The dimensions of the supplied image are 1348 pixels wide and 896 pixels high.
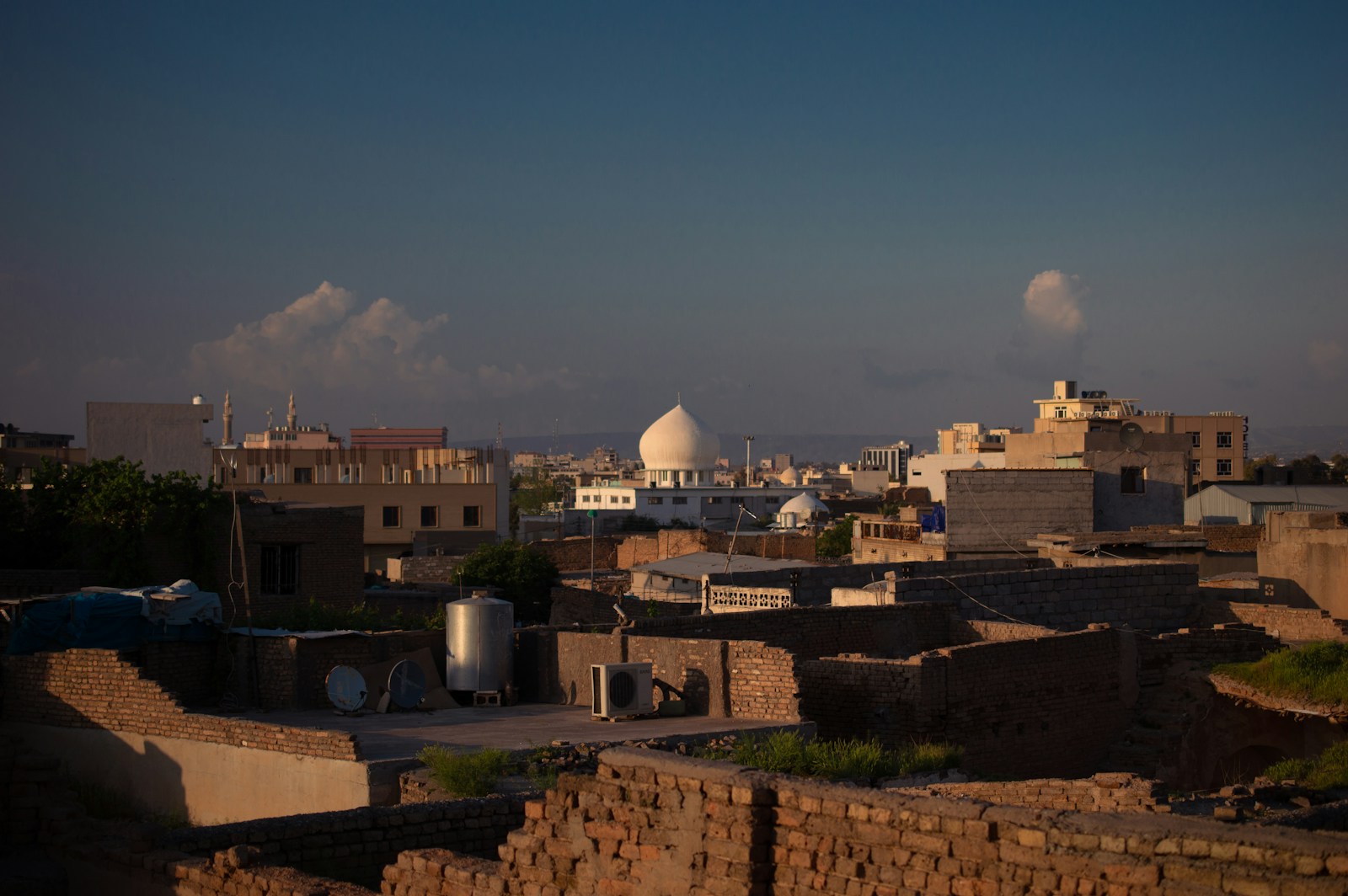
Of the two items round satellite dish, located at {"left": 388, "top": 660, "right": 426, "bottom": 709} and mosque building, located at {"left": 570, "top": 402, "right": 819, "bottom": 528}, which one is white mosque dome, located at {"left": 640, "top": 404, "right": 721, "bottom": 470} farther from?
round satellite dish, located at {"left": 388, "top": 660, "right": 426, "bottom": 709}

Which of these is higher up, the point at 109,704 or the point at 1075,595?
the point at 1075,595

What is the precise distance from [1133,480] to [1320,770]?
652 inches

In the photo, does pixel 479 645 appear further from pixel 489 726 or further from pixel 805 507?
pixel 805 507

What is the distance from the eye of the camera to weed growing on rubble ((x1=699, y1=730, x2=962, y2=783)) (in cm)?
1015

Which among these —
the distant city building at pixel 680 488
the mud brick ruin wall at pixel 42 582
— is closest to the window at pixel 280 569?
the mud brick ruin wall at pixel 42 582

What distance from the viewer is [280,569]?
22188 millimetres

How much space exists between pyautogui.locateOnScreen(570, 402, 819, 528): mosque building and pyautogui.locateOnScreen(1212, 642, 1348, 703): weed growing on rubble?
76599 mm

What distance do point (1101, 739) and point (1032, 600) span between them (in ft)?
10.3

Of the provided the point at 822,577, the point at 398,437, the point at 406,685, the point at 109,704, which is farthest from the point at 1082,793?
the point at 398,437

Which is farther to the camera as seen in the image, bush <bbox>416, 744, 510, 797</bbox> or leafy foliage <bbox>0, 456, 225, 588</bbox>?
leafy foliage <bbox>0, 456, 225, 588</bbox>

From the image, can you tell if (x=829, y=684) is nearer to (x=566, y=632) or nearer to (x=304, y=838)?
(x=566, y=632)

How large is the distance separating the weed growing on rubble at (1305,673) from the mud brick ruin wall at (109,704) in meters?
10.9

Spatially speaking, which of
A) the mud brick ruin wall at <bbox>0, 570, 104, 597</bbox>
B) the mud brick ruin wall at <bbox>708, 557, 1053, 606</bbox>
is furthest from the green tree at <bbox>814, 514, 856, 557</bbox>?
the mud brick ruin wall at <bbox>0, 570, 104, 597</bbox>

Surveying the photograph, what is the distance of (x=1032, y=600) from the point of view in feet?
64.3
